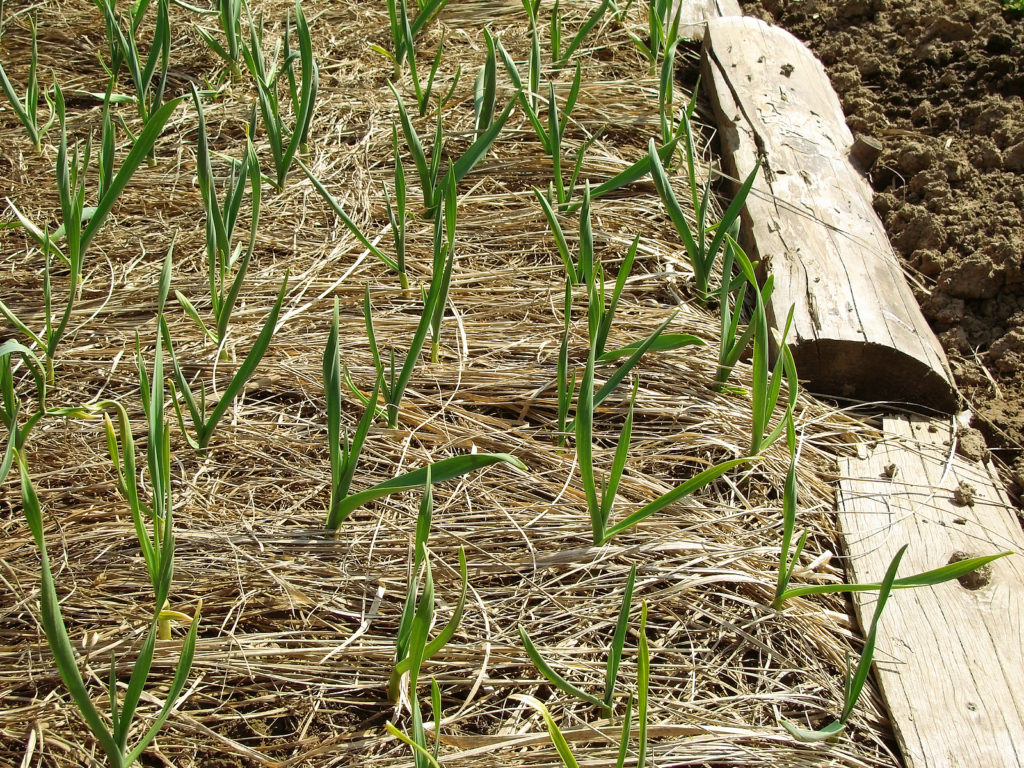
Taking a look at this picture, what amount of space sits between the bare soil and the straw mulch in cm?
47

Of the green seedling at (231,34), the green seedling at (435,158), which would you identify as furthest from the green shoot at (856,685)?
the green seedling at (231,34)

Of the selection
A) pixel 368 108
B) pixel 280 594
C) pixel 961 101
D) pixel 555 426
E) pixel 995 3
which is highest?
pixel 995 3

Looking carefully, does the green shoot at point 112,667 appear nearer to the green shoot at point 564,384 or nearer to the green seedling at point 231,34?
the green shoot at point 564,384

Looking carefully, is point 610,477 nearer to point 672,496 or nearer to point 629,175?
point 672,496

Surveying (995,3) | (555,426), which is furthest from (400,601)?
(995,3)

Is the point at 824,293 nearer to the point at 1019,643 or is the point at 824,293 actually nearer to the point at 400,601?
the point at 1019,643

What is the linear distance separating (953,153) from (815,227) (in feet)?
1.79

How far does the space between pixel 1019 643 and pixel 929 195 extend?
1.21 m

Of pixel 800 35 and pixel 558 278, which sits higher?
pixel 800 35

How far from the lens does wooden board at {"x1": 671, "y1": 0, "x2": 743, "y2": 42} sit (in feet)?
8.91

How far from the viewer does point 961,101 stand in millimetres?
2447

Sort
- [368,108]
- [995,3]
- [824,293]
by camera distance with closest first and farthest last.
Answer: [824,293], [368,108], [995,3]

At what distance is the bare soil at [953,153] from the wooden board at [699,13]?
0.58ft

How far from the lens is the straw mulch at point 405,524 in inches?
47.9
